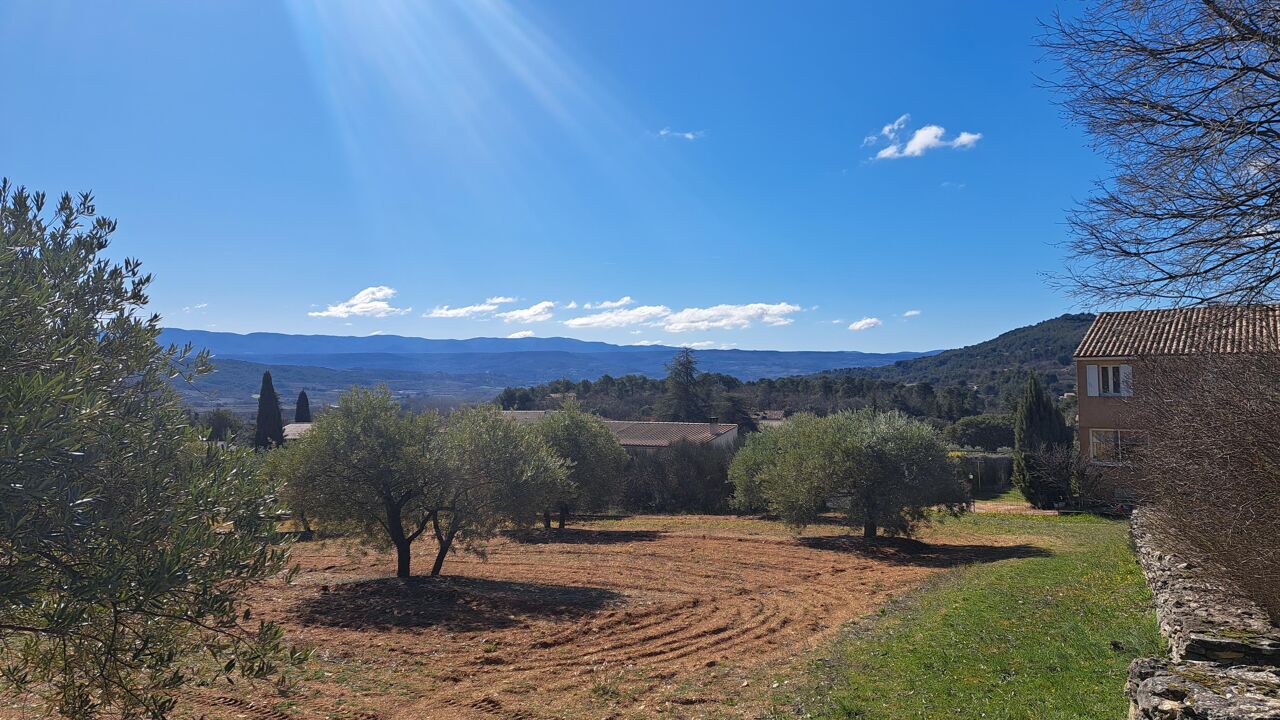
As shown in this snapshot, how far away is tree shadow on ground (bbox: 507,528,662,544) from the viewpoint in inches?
1027

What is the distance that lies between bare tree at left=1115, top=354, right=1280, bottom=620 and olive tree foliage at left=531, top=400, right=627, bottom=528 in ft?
80.0

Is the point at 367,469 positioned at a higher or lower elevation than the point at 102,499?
Answer: lower

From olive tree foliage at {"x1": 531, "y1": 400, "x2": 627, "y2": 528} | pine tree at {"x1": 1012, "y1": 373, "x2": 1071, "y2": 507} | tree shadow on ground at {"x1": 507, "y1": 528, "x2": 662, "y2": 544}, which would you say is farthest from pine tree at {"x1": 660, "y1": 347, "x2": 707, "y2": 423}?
tree shadow on ground at {"x1": 507, "y1": 528, "x2": 662, "y2": 544}

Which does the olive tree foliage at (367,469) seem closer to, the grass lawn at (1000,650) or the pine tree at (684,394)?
the grass lawn at (1000,650)

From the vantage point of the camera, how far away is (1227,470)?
6.48 m

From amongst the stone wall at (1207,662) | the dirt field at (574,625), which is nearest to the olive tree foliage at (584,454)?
the dirt field at (574,625)

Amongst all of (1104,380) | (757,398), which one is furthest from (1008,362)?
(1104,380)

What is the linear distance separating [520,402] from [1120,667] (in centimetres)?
8037

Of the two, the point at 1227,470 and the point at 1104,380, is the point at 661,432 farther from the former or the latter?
the point at 1227,470

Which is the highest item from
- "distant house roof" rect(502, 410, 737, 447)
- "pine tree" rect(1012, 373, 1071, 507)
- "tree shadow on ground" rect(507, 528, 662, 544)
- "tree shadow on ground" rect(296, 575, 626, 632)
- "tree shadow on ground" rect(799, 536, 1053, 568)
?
"pine tree" rect(1012, 373, 1071, 507)

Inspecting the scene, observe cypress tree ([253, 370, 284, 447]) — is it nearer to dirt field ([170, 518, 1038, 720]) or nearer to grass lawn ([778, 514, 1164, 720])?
dirt field ([170, 518, 1038, 720])

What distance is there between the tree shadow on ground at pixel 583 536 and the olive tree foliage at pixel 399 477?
7.36m

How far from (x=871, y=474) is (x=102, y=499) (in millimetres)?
22526

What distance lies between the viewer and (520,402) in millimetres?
85688
